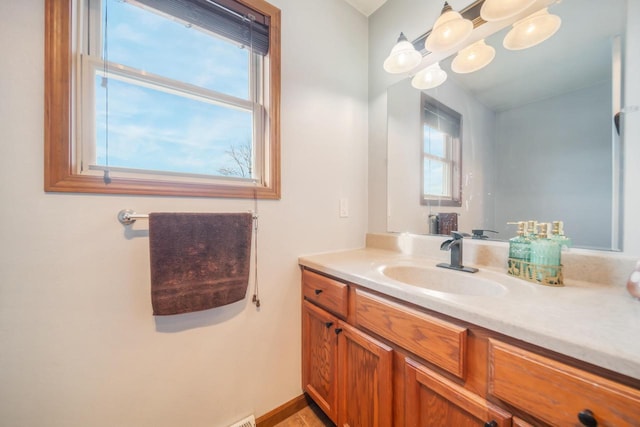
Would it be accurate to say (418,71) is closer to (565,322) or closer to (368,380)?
(565,322)

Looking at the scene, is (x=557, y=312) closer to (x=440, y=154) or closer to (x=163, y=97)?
(x=440, y=154)

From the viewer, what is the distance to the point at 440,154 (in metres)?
1.34

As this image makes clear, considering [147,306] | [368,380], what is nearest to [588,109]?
[368,380]

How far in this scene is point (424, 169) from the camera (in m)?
1.41

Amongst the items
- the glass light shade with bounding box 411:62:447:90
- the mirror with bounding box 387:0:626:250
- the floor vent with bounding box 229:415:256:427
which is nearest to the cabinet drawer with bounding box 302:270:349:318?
the floor vent with bounding box 229:415:256:427

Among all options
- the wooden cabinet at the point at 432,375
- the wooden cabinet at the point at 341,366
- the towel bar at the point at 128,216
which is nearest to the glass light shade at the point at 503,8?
the wooden cabinet at the point at 432,375

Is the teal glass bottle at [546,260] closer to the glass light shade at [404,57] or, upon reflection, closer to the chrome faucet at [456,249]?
the chrome faucet at [456,249]

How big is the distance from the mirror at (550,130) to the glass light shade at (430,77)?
0.03 meters

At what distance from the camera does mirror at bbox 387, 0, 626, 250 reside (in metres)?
0.84

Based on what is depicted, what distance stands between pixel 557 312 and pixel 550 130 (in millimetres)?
771

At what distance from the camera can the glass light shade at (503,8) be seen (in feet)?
3.02

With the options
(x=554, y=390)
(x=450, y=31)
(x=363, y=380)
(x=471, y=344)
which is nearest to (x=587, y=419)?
(x=554, y=390)

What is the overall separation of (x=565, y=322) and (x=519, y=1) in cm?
117

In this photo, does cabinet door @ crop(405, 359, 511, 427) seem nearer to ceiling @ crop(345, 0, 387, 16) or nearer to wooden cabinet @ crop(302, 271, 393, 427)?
wooden cabinet @ crop(302, 271, 393, 427)
